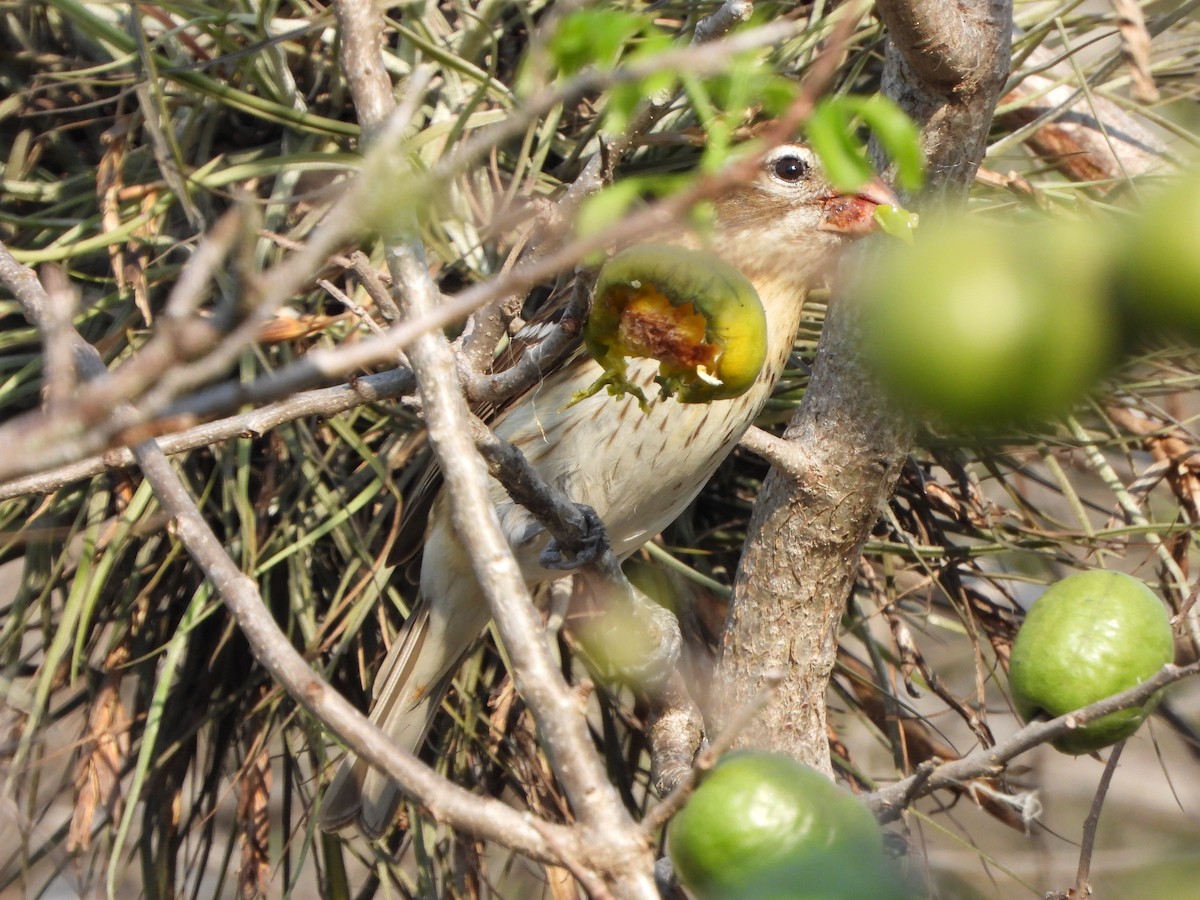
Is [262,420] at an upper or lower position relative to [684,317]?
lower

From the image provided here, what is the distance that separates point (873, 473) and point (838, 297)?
294 millimetres

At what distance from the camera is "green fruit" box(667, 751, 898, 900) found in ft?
2.89

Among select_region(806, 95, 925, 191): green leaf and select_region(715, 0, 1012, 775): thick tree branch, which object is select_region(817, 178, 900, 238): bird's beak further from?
select_region(806, 95, 925, 191): green leaf

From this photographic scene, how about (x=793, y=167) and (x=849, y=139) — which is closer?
(x=849, y=139)

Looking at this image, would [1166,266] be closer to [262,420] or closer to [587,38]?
[587,38]

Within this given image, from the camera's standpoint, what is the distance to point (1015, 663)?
145 cm

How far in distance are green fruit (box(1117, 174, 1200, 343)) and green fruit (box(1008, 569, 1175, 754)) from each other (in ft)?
2.90

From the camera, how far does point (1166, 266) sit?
0.55 meters

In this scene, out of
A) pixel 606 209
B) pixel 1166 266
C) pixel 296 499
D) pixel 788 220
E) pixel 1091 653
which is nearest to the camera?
pixel 1166 266

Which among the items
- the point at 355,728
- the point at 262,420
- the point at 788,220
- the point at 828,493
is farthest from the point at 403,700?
the point at 355,728

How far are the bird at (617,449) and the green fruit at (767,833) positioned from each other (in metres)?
1.41

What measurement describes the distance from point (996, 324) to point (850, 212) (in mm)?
2194

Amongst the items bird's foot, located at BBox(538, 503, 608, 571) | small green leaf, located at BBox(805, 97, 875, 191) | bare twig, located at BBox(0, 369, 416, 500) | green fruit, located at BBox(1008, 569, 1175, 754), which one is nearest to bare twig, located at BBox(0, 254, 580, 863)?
bare twig, located at BBox(0, 369, 416, 500)

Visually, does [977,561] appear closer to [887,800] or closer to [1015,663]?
[1015,663]
